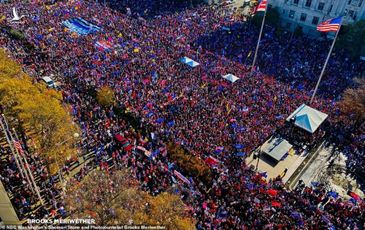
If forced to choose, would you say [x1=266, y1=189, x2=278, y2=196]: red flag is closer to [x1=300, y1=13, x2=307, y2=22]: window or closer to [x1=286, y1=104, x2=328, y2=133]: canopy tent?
[x1=286, y1=104, x2=328, y2=133]: canopy tent

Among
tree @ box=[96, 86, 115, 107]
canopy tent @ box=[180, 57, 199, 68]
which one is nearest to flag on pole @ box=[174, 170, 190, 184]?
tree @ box=[96, 86, 115, 107]

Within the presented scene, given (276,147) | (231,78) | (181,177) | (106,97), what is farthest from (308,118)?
(106,97)

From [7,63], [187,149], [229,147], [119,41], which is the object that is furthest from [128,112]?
[119,41]

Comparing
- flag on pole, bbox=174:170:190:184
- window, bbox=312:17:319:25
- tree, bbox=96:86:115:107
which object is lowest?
flag on pole, bbox=174:170:190:184

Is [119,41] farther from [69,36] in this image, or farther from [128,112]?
[128,112]

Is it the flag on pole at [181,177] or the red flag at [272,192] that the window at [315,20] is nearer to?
the red flag at [272,192]

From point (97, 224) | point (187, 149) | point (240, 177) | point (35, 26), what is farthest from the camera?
point (35, 26)

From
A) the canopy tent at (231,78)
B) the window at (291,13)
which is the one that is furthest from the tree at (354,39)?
the canopy tent at (231,78)
